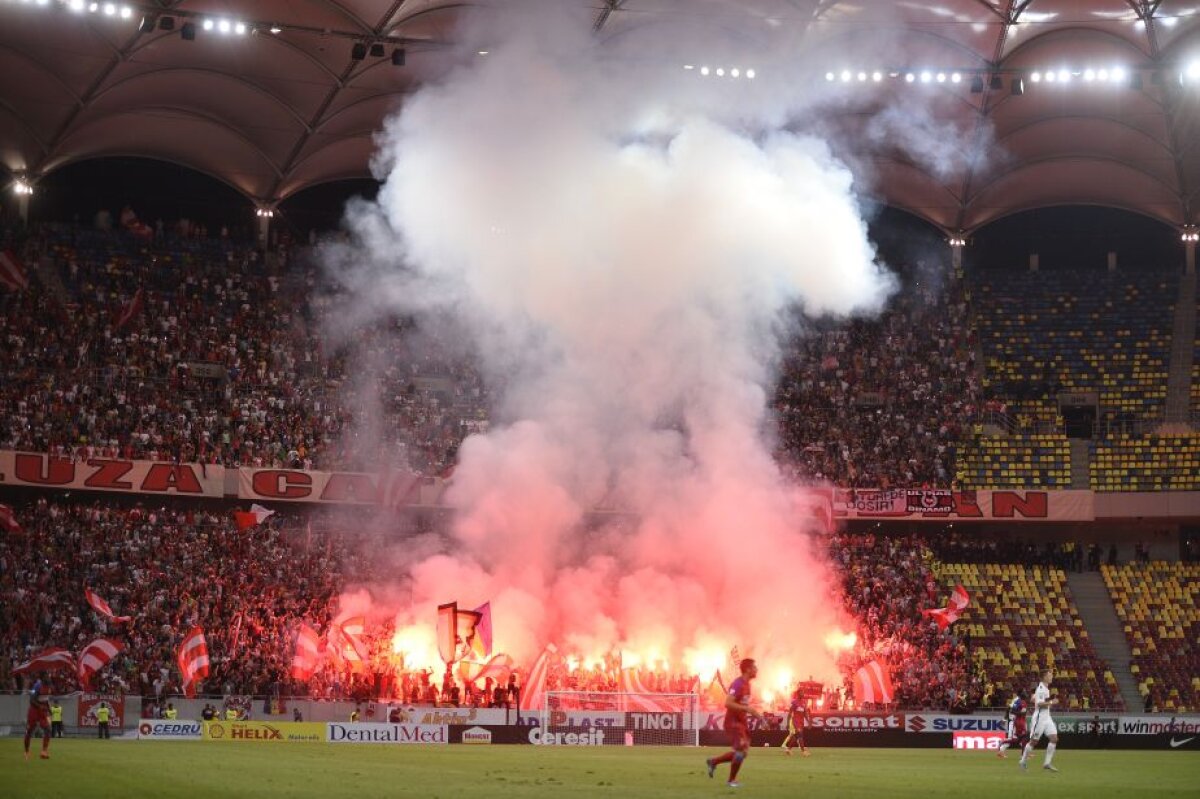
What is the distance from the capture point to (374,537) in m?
50.5

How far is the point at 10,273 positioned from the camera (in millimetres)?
50188

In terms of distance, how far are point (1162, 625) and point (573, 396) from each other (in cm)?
2205

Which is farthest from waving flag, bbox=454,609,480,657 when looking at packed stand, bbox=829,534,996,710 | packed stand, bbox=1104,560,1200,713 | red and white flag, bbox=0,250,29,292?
packed stand, bbox=1104,560,1200,713

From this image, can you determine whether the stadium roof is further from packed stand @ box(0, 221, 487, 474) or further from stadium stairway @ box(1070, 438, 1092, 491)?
stadium stairway @ box(1070, 438, 1092, 491)

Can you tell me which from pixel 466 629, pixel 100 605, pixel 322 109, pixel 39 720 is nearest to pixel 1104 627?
pixel 466 629

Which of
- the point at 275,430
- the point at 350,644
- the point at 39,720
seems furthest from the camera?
the point at 275,430

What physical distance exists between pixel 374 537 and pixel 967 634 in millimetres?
20526

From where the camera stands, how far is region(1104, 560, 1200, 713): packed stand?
47.8m

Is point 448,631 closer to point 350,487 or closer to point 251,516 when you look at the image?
point 251,516

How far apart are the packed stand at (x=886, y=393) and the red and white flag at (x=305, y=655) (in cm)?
1884

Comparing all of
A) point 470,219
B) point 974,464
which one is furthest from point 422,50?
point 974,464

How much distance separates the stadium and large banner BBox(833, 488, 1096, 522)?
0.15 meters

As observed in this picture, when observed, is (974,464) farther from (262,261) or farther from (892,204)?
(262,261)

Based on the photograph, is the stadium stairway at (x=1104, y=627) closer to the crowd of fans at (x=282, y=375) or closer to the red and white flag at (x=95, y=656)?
the crowd of fans at (x=282, y=375)
